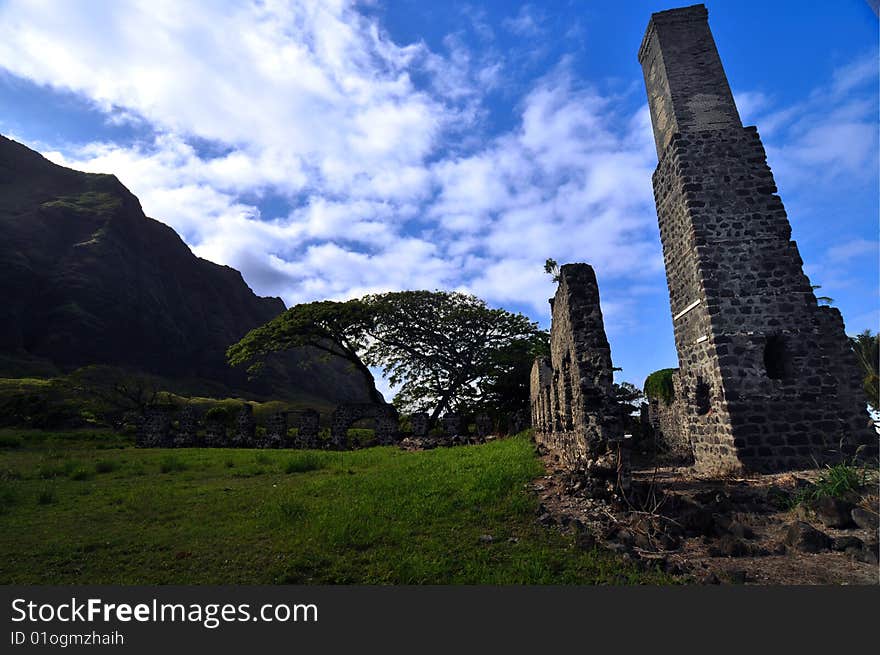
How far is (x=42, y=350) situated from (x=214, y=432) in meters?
44.3

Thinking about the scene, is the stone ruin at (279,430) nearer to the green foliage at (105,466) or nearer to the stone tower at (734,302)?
the green foliage at (105,466)

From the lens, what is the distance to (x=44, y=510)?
646cm

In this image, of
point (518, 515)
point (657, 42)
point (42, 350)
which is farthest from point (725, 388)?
point (42, 350)

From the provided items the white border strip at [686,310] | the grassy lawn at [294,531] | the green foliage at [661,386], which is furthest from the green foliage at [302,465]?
the green foliage at [661,386]

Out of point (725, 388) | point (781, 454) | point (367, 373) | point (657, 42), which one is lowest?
point (781, 454)

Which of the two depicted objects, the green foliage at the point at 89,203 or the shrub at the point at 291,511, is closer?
the shrub at the point at 291,511

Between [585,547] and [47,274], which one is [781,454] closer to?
[585,547]

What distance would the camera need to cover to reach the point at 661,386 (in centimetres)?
1482

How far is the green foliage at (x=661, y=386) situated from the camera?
1441 centimetres

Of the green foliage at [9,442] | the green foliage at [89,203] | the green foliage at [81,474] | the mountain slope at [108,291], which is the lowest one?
the green foliage at [81,474]

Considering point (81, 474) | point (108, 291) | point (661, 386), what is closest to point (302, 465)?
point (81, 474)

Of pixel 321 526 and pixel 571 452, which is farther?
pixel 571 452

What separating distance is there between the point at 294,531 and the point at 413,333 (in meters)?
21.8

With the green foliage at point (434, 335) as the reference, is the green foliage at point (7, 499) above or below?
below
